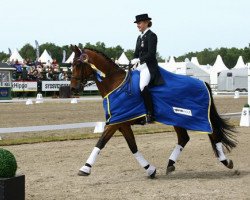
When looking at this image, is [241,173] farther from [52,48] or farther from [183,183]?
[52,48]

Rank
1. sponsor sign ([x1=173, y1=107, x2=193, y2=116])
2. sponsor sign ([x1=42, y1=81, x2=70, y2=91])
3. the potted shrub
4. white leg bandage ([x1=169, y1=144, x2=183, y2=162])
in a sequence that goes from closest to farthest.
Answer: the potted shrub < sponsor sign ([x1=173, y1=107, x2=193, y2=116]) < white leg bandage ([x1=169, y1=144, x2=183, y2=162]) < sponsor sign ([x1=42, y1=81, x2=70, y2=91])

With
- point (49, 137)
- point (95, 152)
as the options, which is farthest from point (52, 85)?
point (95, 152)

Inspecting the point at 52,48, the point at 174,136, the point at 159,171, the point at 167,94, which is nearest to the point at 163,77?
the point at 167,94

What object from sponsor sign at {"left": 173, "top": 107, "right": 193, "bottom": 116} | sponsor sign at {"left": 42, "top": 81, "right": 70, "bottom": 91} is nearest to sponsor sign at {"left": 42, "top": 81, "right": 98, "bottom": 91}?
sponsor sign at {"left": 42, "top": 81, "right": 70, "bottom": 91}

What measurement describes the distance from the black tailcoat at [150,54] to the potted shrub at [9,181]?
3.18 m

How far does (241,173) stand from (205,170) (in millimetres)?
669

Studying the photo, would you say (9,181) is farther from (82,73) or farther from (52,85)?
(52,85)

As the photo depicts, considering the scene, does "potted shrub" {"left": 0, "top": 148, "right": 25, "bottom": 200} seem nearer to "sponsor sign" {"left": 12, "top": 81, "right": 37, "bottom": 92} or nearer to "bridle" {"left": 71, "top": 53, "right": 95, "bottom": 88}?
"bridle" {"left": 71, "top": 53, "right": 95, "bottom": 88}

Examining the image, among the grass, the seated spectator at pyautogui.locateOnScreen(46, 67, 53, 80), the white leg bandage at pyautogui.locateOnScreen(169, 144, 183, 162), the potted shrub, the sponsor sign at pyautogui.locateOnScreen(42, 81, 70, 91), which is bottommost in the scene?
the sponsor sign at pyautogui.locateOnScreen(42, 81, 70, 91)

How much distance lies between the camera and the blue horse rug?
26.3 feet

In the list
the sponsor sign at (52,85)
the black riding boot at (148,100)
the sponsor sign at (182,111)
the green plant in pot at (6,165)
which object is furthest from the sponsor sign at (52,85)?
the green plant in pot at (6,165)

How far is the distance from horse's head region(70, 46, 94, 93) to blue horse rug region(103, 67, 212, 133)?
0.49 metres

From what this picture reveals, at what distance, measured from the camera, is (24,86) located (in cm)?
3900

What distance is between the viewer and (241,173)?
8508 mm
